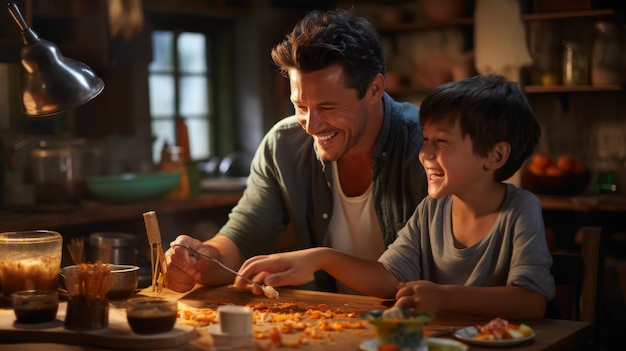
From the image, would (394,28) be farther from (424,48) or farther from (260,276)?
(260,276)

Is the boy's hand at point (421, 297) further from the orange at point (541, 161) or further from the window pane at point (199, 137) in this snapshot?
the window pane at point (199, 137)

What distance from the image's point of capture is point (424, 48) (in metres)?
6.07

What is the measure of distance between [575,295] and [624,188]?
3128 millimetres

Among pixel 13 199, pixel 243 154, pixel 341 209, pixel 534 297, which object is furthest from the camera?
pixel 243 154

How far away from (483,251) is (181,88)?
3952 mm

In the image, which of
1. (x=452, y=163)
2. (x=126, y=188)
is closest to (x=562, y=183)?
(x=126, y=188)

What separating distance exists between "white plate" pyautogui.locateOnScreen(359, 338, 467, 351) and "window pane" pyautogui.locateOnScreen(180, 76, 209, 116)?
4327 mm

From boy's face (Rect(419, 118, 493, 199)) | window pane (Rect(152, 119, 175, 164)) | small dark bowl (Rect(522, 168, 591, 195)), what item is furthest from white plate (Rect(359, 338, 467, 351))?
window pane (Rect(152, 119, 175, 164))

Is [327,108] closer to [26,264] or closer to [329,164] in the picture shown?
[329,164]

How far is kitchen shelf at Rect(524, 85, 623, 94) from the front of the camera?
4.98 meters

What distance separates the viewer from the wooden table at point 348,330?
1.77 meters

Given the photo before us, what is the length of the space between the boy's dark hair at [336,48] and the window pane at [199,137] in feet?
11.0

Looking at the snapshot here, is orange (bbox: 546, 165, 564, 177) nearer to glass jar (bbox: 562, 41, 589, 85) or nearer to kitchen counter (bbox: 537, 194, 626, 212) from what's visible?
kitchen counter (bbox: 537, 194, 626, 212)

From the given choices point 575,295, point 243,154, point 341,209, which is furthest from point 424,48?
point 575,295
